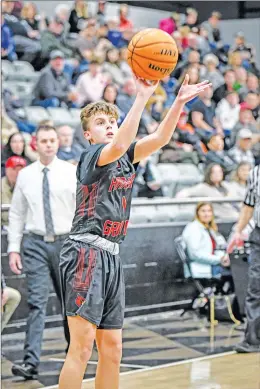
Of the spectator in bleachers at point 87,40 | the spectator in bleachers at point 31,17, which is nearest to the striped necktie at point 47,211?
the spectator in bleachers at point 31,17

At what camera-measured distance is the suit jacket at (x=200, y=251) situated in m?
6.98

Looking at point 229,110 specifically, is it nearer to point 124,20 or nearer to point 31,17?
point 124,20

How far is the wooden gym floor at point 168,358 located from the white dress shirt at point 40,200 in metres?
0.94

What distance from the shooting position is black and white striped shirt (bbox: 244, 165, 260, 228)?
5770 mm

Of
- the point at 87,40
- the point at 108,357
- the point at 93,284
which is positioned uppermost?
the point at 87,40

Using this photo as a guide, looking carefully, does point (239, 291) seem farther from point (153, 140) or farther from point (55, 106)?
point (55, 106)

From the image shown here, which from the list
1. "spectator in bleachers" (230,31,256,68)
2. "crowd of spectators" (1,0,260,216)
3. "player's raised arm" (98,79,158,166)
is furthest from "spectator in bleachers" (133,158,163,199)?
"spectator in bleachers" (230,31,256,68)

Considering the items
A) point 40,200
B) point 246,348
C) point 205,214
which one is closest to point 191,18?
point 205,214

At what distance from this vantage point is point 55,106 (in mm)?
9875

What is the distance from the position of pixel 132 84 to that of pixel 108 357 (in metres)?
7.04

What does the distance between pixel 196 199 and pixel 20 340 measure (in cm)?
230

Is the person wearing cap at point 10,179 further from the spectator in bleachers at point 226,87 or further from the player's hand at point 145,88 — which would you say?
the spectator in bleachers at point 226,87

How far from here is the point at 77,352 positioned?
367cm

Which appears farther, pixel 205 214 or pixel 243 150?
pixel 243 150
